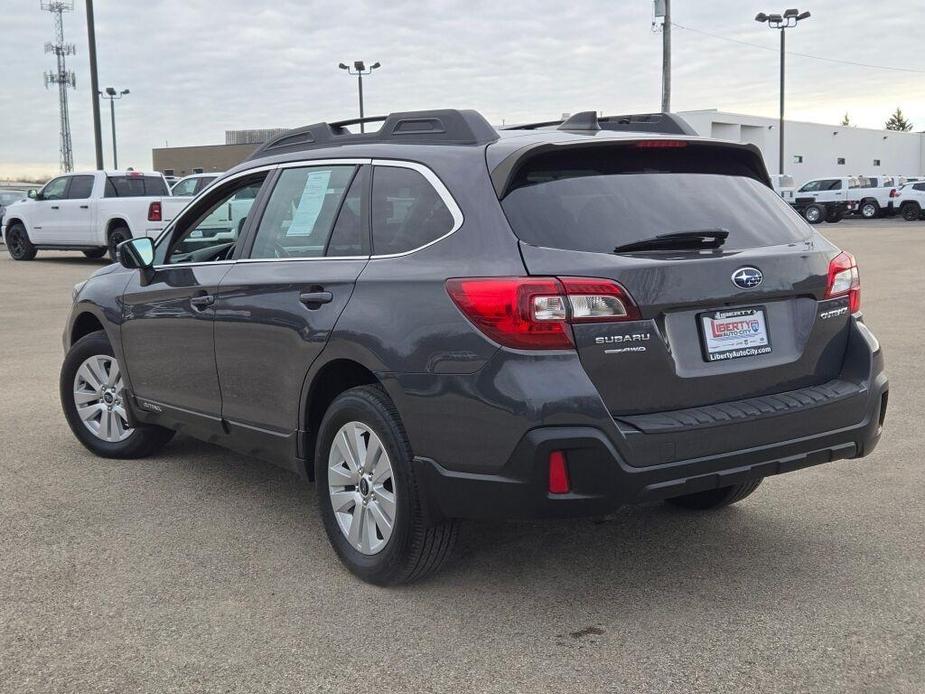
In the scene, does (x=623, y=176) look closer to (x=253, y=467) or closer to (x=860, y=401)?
(x=860, y=401)

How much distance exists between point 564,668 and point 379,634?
0.67 metres

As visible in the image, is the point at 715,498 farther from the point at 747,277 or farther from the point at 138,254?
the point at 138,254

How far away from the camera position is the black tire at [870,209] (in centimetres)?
4369

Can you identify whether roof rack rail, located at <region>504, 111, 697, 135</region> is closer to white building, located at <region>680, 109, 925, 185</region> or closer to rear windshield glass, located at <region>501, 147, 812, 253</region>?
rear windshield glass, located at <region>501, 147, 812, 253</region>

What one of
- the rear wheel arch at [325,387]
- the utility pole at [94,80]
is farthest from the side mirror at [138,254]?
the utility pole at [94,80]

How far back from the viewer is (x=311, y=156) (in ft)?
15.2

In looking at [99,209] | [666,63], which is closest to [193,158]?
[666,63]

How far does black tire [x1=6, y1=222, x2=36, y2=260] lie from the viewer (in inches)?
906

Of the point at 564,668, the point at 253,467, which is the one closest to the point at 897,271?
the point at 253,467

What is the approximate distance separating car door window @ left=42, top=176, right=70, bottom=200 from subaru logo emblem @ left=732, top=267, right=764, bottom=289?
20.0 m

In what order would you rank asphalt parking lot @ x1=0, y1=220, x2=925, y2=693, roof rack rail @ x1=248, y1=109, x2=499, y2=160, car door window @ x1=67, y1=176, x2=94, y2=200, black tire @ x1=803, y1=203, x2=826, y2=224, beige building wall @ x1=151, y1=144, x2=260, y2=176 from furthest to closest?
1. beige building wall @ x1=151, y1=144, x2=260, y2=176
2. black tire @ x1=803, y1=203, x2=826, y2=224
3. car door window @ x1=67, y1=176, x2=94, y2=200
4. roof rack rail @ x1=248, y1=109, x2=499, y2=160
5. asphalt parking lot @ x1=0, y1=220, x2=925, y2=693

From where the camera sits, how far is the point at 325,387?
4297mm

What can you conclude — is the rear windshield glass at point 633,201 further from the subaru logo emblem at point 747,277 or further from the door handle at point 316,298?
the door handle at point 316,298

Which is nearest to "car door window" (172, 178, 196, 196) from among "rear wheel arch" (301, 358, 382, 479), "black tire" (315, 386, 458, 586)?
"rear wheel arch" (301, 358, 382, 479)
